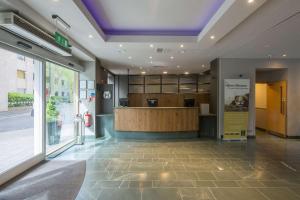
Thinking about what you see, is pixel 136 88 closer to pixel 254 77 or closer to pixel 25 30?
pixel 254 77

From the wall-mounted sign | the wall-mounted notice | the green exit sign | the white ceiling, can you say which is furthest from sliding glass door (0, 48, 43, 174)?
the wall-mounted notice

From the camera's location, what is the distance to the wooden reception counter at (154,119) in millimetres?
7723

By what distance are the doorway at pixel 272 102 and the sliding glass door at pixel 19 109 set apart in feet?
29.5

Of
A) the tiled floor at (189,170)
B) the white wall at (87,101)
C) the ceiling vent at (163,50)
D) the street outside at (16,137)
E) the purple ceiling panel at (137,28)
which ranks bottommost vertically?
the tiled floor at (189,170)

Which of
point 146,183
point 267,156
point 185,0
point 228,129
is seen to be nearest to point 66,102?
point 146,183

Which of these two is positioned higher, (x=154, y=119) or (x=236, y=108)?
(x=236, y=108)

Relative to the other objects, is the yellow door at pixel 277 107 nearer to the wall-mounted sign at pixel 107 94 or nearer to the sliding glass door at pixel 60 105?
the wall-mounted sign at pixel 107 94

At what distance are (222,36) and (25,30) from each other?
4.44m

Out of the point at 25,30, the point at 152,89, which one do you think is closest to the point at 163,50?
the point at 25,30

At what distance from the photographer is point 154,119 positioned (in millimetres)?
7715

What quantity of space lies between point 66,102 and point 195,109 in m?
4.95

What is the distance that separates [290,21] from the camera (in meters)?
4.24

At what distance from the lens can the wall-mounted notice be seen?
7539 millimetres

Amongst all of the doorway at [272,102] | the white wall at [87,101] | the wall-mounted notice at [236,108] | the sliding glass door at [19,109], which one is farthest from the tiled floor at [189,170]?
the doorway at [272,102]
